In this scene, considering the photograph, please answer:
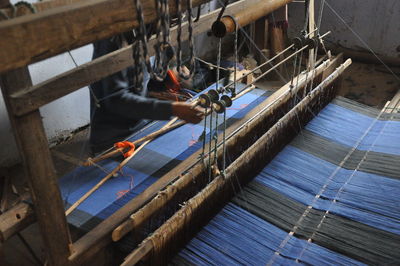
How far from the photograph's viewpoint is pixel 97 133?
2.67m

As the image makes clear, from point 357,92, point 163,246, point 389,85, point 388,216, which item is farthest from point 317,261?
point 389,85

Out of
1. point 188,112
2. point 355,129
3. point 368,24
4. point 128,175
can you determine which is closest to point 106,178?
point 128,175

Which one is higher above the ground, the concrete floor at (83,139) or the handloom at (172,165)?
the handloom at (172,165)

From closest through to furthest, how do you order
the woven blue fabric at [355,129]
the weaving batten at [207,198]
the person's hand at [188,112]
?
the weaving batten at [207,198]
the person's hand at [188,112]
the woven blue fabric at [355,129]

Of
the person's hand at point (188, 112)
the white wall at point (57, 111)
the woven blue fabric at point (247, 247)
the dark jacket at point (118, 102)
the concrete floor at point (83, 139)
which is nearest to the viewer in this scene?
the woven blue fabric at point (247, 247)

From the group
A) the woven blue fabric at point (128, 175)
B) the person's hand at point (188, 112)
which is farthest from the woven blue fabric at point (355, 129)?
the person's hand at point (188, 112)

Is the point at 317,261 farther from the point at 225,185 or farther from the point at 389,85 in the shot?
the point at 389,85

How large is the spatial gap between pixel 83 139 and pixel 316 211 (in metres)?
3.16

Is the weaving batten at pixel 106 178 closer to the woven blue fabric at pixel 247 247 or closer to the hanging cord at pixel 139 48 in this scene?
the woven blue fabric at pixel 247 247

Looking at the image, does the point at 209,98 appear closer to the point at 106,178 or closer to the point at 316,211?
the point at 316,211

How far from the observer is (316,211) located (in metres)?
1.95

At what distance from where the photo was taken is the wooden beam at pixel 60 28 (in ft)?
2.94

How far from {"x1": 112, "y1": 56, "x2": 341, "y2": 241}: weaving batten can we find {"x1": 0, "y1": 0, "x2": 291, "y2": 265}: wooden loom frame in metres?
0.11

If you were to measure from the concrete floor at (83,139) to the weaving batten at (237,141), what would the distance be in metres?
1.27
